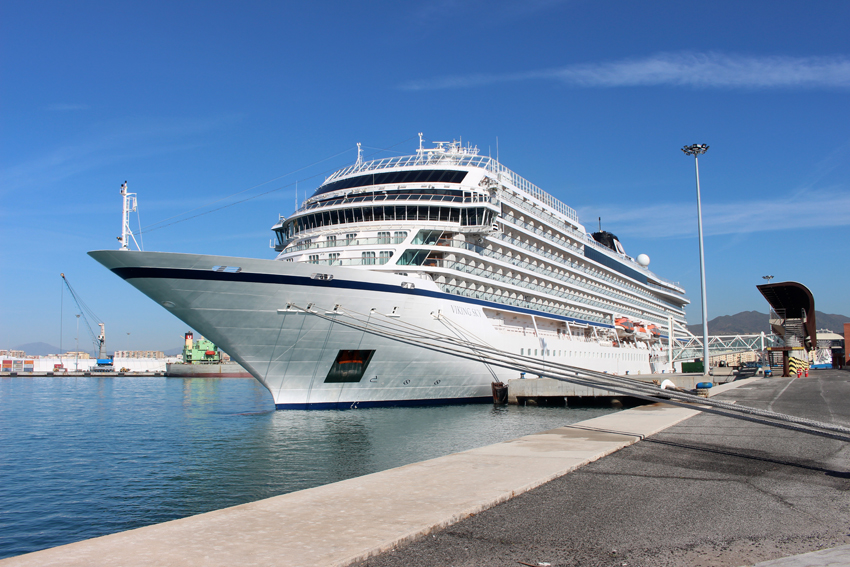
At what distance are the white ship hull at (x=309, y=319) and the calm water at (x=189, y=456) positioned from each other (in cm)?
107

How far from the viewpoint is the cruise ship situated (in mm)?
21156

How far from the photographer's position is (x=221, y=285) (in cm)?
2066

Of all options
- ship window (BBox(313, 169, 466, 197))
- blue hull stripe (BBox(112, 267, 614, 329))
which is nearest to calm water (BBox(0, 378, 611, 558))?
blue hull stripe (BBox(112, 267, 614, 329))

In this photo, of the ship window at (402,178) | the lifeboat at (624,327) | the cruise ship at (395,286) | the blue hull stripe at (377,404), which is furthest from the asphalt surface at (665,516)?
the lifeboat at (624,327)

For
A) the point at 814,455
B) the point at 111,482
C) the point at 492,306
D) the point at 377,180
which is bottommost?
the point at 111,482

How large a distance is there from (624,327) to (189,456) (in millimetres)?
38393

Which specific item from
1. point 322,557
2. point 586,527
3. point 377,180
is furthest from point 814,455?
point 377,180

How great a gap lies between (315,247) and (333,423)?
32.2 feet

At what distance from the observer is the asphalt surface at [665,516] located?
15.6 ft

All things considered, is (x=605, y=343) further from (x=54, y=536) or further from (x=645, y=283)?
(x=54, y=536)

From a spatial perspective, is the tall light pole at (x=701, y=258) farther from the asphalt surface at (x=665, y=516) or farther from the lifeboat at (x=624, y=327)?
the asphalt surface at (x=665, y=516)

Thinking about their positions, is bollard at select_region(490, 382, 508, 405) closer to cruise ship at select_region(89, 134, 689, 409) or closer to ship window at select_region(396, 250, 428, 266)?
cruise ship at select_region(89, 134, 689, 409)

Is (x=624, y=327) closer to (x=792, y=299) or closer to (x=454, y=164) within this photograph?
(x=454, y=164)


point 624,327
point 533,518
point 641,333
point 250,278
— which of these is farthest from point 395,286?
point 641,333
